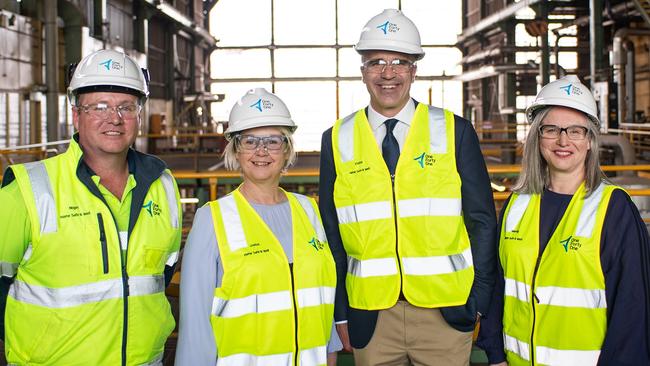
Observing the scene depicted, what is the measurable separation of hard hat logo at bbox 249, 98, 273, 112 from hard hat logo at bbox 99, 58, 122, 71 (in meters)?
0.54

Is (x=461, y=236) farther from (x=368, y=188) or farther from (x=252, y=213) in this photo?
(x=252, y=213)

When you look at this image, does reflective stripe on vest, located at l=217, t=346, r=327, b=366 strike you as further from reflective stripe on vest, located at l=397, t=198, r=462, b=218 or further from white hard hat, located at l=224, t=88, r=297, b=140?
white hard hat, located at l=224, t=88, r=297, b=140

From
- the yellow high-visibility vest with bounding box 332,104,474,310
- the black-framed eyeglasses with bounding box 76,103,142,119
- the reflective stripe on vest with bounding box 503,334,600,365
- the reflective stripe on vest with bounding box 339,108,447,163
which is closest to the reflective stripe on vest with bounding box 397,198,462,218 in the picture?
the yellow high-visibility vest with bounding box 332,104,474,310

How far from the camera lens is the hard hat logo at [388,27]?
3.04 meters

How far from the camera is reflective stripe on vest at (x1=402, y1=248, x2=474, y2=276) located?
2963mm

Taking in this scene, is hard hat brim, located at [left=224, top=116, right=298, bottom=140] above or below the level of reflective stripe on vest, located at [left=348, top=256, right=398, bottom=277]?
above

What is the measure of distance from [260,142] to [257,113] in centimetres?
12

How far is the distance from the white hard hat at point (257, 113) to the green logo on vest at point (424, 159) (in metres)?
0.58

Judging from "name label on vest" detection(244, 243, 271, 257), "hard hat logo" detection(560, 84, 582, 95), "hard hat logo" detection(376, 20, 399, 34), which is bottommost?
"name label on vest" detection(244, 243, 271, 257)

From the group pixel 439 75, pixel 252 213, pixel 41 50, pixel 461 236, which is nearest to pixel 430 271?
pixel 461 236

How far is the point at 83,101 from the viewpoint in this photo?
2660 mm

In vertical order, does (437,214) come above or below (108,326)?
above

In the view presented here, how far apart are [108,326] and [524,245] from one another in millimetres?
1651

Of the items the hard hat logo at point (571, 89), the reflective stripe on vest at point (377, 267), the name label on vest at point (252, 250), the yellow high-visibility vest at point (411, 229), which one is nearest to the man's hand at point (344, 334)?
the yellow high-visibility vest at point (411, 229)
